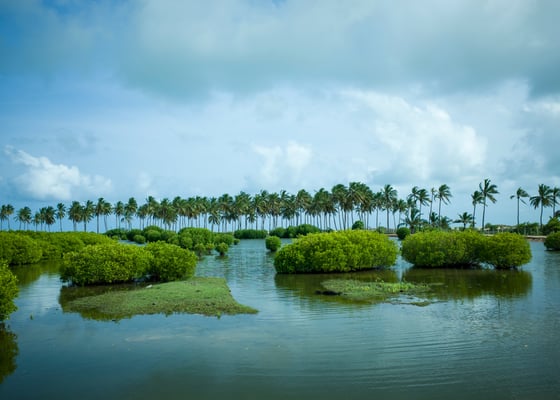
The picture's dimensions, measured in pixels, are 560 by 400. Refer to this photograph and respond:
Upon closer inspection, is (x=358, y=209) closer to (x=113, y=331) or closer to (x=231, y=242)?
(x=231, y=242)

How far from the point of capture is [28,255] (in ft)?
158

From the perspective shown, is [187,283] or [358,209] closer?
[187,283]

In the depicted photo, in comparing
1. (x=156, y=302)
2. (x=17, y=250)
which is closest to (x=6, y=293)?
(x=156, y=302)

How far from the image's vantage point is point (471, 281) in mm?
31203

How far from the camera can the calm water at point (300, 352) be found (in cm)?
1183

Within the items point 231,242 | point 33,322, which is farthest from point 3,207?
point 33,322

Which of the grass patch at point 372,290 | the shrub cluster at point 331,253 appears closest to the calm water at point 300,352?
the grass patch at point 372,290

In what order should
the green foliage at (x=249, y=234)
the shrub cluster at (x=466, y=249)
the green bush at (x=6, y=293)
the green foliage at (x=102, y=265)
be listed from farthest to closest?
the green foliage at (x=249, y=234) → the shrub cluster at (x=466, y=249) → the green foliage at (x=102, y=265) → the green bush at (x=6, y=293)

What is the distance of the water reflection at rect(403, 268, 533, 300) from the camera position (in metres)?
25.9

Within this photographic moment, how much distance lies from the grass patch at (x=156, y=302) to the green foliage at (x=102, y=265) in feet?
7.33

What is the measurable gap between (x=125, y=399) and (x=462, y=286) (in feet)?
77.2

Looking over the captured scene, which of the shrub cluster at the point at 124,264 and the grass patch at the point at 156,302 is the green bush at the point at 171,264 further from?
the grass patch at the point at 156,302

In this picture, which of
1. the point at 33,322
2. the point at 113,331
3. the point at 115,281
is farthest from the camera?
the point at 115,281

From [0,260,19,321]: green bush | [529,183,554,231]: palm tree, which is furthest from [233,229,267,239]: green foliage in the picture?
[0,260,19,321]: green bush
